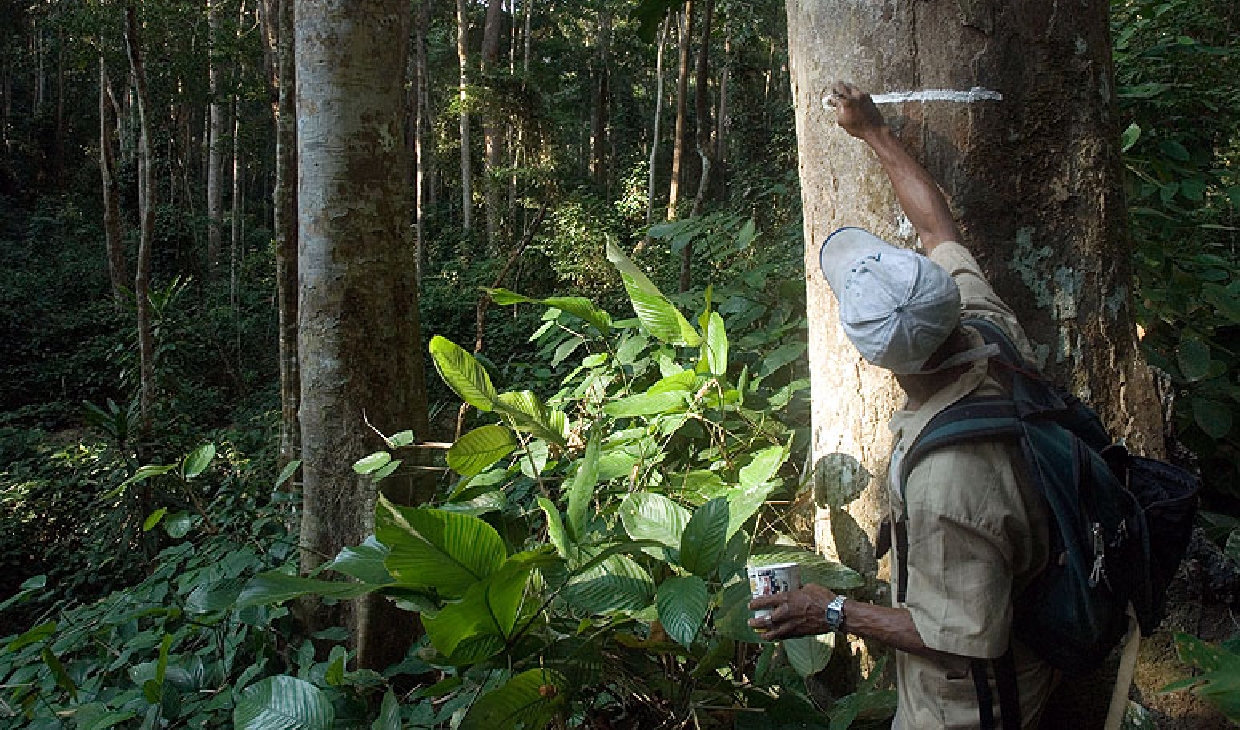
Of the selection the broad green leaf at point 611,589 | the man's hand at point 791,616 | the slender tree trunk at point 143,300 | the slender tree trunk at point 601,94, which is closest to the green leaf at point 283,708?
the broad green leaf at point 611,589

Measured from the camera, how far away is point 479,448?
2.32 metres

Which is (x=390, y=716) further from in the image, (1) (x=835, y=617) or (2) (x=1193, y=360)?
(2) (x=1193, y=360)

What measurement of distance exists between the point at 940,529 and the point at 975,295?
22.5 inches

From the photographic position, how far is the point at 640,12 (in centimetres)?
285

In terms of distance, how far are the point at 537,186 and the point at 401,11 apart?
13.1 meters

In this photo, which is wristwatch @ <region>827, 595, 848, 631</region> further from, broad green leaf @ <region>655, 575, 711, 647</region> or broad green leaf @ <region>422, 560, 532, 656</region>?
broad green leaf @ <region>422, 560, 532, 656</region>

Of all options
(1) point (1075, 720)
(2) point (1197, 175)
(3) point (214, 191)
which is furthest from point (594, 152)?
(1) point (1075, 720)

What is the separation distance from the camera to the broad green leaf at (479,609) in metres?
1.47

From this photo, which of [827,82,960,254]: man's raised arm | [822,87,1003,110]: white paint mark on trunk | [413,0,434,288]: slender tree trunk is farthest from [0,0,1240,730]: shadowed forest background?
[413,0,434,288]: slender tree trunk

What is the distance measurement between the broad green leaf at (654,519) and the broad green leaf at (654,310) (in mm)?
639

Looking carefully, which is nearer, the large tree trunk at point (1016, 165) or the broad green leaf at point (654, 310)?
the large tree trunk at point (1016, 165)

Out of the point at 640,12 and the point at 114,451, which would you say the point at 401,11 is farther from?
the point at 114,451

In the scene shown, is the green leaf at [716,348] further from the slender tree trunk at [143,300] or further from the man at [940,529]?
the slender tree trunk at [143,300]

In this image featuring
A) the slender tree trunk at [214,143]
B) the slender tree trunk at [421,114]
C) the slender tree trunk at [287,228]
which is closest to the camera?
the slender tree trunk at [287,228]
